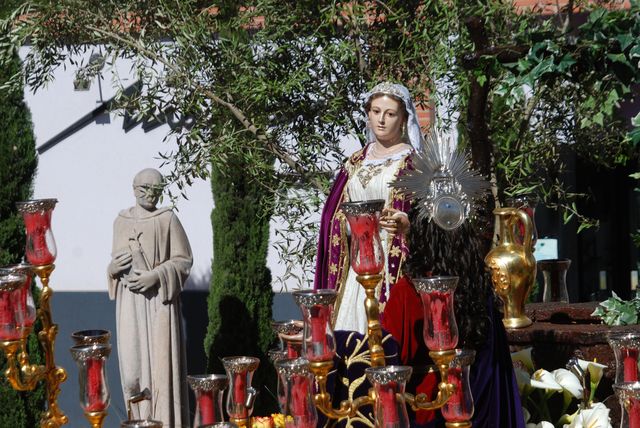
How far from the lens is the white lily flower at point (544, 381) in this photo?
4.59 metres

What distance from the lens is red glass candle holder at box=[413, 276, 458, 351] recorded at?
11.2 ft

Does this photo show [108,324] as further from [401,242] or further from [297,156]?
[401,242]

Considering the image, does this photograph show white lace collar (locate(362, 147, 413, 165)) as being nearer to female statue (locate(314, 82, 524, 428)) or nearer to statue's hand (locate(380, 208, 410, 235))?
female statue (locate(314, 82, 524, 428))

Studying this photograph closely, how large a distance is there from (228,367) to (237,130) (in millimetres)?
2631

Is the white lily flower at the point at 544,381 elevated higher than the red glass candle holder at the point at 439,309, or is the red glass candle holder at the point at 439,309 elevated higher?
the red glass candle holder at the point at 439,309

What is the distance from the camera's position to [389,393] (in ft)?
10.5

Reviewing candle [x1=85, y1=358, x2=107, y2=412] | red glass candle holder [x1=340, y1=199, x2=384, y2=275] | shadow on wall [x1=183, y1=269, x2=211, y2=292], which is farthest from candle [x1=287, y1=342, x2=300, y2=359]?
shadow on wall [x1=183, y1=269, x2=211, y2=292]

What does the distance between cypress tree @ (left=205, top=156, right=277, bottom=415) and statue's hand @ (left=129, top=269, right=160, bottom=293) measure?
1.49m

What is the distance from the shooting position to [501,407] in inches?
169

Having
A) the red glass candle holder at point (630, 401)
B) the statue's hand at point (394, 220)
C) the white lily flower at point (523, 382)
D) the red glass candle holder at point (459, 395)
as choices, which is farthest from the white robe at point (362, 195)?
the red glass candle holder at point (630, 401)

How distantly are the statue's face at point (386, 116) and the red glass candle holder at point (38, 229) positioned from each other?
4.08 ft

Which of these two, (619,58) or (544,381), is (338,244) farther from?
(619,58)

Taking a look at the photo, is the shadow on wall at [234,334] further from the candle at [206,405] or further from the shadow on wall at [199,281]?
the candle at [206,405]

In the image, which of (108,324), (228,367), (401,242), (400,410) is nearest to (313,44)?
(401,242)
